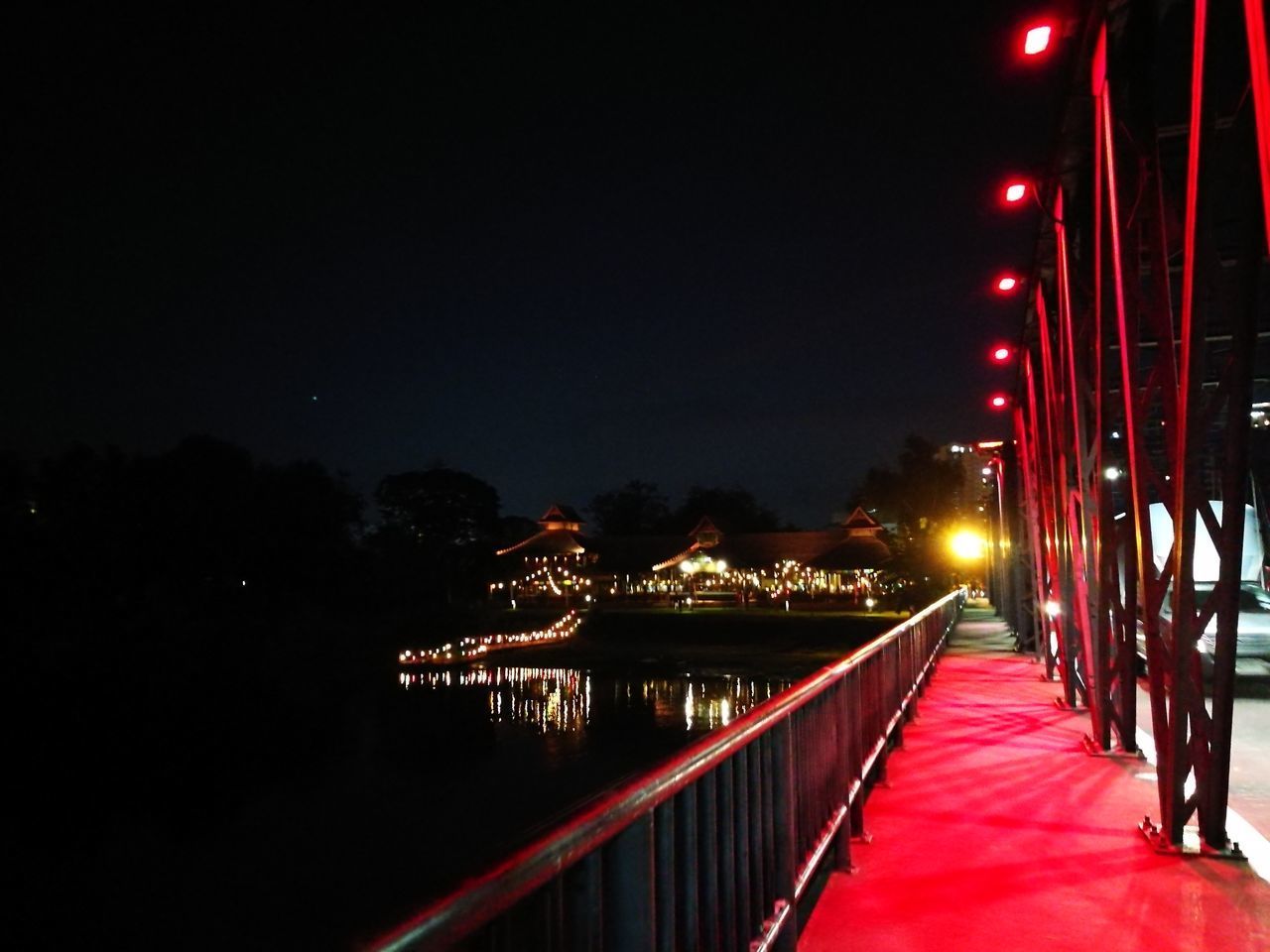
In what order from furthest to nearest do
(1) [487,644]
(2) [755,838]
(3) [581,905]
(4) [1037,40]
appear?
(1) [487,644] < (4) [1037,40] < (2) [755,838] < (3) [581,905]

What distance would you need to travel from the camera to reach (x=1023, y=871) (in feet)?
17.6

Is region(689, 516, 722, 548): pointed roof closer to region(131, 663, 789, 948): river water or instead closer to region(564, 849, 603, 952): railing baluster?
region(131, 663, 789, 948): river water

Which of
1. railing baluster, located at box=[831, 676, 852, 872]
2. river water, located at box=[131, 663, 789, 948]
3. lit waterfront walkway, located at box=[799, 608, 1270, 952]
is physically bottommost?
river water, located at box=[131, 663, 789, 948]

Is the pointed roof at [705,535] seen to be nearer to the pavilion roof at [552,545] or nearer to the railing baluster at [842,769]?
the pavilion roof at [552,545]

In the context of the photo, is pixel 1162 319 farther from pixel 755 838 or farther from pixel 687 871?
pixel 687 871

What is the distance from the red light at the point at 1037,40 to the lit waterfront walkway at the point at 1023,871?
477cm

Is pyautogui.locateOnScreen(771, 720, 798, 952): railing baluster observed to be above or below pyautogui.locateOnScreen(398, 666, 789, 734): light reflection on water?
above

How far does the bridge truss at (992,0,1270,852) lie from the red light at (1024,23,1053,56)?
0.86ft

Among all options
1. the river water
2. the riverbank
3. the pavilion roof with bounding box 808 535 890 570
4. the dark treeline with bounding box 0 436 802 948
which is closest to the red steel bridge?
the river water

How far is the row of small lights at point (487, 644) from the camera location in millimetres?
41188

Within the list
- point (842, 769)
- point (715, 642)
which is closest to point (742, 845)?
point (842, 769)

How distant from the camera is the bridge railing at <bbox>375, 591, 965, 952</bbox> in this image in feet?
6.16

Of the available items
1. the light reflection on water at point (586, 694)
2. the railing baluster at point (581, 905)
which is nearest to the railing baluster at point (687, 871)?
the railing baluster at point (581, 905)

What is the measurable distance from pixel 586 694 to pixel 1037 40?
29715 millimetres
